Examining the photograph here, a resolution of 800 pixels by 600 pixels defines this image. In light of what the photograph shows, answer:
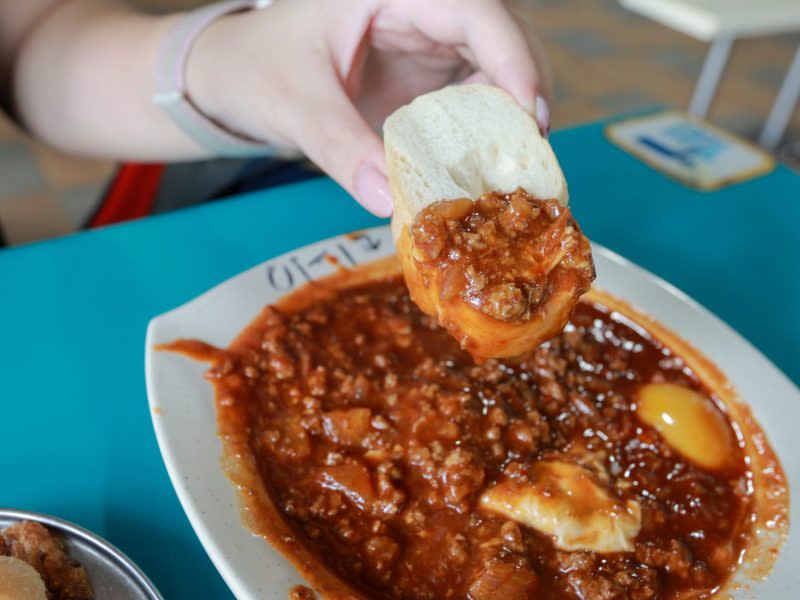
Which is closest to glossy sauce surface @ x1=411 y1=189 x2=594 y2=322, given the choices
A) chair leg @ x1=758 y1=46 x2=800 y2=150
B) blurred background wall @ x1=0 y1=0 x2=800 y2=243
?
blurred background wall @ x1=0 y1=0 x2=800 y2=243

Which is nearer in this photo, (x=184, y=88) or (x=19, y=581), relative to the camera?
(x=19, y=581)

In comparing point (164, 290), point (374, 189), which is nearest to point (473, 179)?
point (374, 189)

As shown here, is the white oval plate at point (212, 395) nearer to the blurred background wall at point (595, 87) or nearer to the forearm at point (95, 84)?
the forearm at point (95, 84)

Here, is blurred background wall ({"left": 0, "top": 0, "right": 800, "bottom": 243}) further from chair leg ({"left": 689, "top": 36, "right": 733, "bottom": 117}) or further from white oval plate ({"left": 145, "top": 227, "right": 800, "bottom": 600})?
white oval plate ({"left": 145, "top": 227, "right": 800, "bottom": 600})

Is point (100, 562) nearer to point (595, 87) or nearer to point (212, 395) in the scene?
point (212, 395)

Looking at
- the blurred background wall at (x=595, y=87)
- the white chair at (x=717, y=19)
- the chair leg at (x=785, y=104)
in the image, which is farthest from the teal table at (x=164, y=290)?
the blurred background wall at (x=595, y=87)

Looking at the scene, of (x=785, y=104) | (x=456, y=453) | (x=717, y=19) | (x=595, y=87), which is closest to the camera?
(x=456, y=453)
